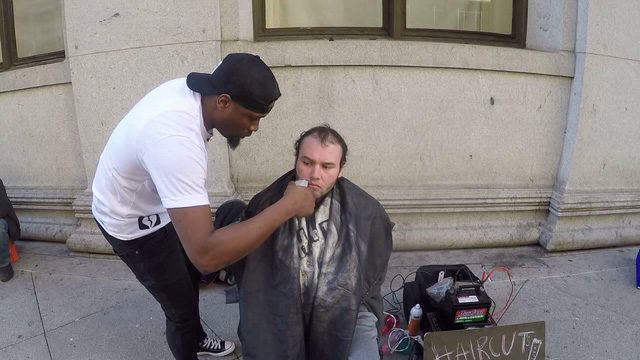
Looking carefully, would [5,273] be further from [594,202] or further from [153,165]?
[594,202]

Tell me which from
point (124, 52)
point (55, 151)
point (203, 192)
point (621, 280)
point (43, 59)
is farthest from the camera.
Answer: point (43, 59)

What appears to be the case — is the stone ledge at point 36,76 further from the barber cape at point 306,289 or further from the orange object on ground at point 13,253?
the barber cape at point 306,289

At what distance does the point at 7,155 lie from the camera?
4.40 m

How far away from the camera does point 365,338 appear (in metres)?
2.01

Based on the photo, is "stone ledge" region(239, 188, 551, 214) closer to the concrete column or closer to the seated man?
the concrete column

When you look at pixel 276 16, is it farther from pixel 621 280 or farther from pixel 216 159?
pixel 621 280

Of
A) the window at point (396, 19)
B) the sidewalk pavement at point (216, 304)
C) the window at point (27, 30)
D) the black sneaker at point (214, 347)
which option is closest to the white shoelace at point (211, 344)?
the black sneaker at point (214, 347)

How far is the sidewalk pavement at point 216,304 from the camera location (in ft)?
8.46

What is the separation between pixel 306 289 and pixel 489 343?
3.17 ft

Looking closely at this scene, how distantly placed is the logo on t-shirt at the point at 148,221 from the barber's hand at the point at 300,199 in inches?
26.7

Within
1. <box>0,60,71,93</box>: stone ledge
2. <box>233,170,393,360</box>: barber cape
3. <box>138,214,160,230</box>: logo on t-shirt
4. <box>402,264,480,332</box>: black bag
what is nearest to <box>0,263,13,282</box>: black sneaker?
<box>0,60,71,93</box>: stone ledge

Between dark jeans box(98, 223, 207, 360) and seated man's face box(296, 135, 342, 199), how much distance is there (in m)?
0.73

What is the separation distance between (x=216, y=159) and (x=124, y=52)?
119cm

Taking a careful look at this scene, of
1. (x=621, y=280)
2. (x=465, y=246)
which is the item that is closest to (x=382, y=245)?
(x=465, y=246)
